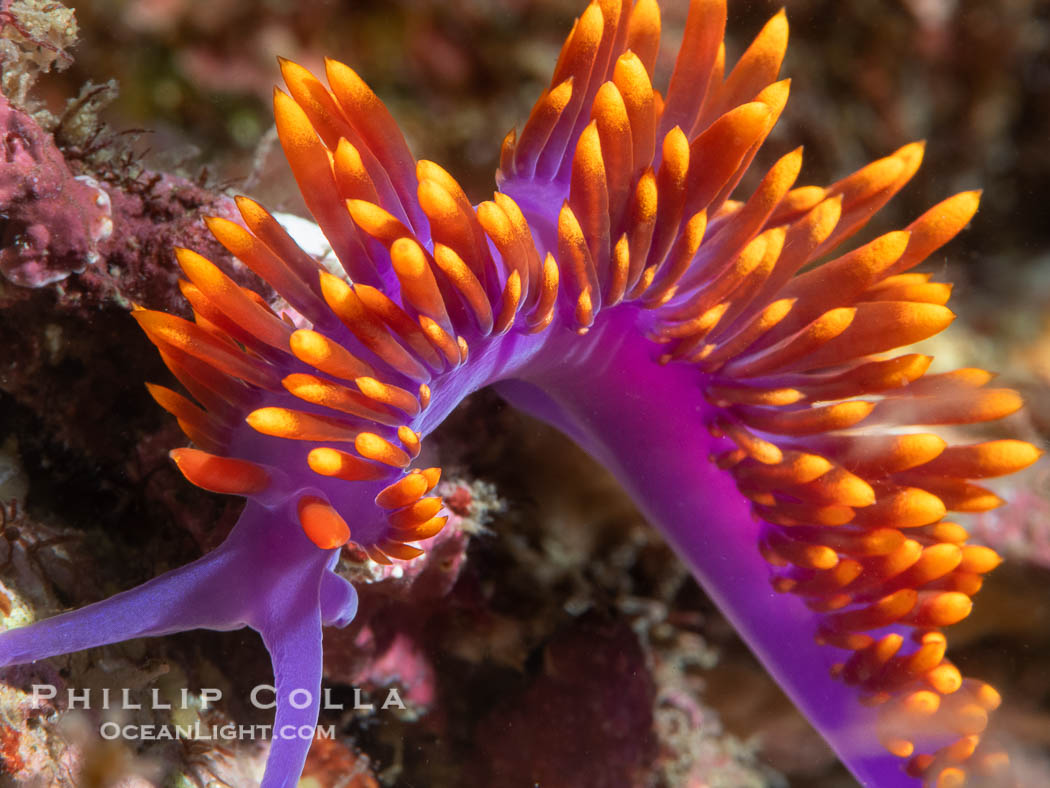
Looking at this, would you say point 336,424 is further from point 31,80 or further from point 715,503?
point 31,80

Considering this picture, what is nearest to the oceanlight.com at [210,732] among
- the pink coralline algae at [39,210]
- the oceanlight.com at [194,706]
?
the oceanlight.com at [194,706]

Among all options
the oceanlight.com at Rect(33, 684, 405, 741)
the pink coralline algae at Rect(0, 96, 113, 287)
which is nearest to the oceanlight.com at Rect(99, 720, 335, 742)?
the oceanlight.com at Rect(33, 684, 405, 741)

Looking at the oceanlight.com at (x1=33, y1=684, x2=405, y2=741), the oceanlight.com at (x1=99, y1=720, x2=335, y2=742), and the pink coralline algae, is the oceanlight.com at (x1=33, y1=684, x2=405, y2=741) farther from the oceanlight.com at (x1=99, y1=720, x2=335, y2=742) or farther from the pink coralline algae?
the pink coralline algae

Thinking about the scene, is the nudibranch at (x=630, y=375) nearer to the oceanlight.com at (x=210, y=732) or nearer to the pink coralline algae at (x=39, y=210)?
the oceanlight.com at (x=210, y=732)

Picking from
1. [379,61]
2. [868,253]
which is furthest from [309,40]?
[868,253]

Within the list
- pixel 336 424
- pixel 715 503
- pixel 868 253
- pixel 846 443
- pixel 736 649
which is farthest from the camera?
pixel 736 649

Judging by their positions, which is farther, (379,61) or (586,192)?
(379,61)
